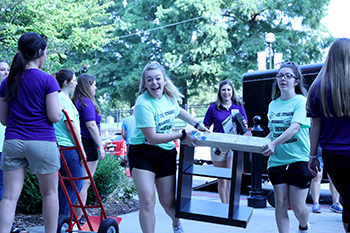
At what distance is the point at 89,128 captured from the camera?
5762mm

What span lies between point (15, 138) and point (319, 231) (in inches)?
157

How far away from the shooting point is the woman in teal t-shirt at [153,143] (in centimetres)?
416

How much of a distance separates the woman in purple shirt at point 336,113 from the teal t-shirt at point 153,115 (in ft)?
4.72

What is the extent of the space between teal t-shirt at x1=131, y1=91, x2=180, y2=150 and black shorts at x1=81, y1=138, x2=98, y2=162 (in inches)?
63.6

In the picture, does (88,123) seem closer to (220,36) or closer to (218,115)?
(218,115)

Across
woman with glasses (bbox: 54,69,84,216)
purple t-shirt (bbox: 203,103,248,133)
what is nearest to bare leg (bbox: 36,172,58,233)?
woman with glasses (bbox: 54,69,84,216)

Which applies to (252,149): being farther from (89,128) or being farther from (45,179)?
(89,128)

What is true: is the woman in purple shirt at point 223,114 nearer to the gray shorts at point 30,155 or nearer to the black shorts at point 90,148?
the black shorts at point 90,148

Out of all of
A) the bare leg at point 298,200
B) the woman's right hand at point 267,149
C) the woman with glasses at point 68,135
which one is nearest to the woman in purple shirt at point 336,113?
the woman's right hand at point 267,149

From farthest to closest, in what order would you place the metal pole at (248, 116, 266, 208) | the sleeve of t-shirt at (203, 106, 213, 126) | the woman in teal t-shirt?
1. the metal pole at (248, 116, 266, 208)
2. the sleeve of t-shirt at (203, 106, 213, 126)
3. the woman in teal t-shirt

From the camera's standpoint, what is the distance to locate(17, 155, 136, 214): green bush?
20.4 ft

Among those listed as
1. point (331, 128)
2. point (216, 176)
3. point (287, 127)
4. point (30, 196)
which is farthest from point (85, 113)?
point (331, 128)

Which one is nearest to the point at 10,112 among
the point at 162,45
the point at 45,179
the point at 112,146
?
the point at 45,179

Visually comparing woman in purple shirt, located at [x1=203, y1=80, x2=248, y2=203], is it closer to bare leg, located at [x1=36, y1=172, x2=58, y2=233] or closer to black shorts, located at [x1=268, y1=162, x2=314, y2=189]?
black shorts, located at [x1=268, y1=162, x2=314, y2=189]
